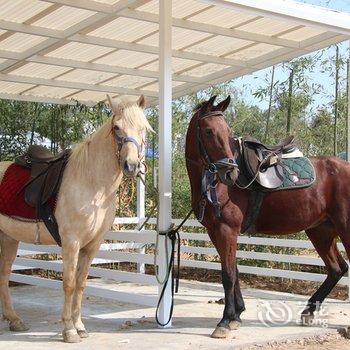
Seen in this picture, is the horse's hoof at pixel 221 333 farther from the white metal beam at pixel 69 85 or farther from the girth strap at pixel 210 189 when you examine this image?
the white metal beam at pixel 69 85

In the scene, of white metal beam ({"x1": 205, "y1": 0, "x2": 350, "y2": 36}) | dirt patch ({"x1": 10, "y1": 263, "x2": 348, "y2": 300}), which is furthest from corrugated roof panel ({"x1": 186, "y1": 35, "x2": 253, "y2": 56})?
dirt patch ({"x1": 10, "y1": 263, "x2": 348, "y2": 300})

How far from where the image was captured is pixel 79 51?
770cm

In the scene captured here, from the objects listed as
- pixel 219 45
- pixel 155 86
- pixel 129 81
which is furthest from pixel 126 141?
pixel 155 86

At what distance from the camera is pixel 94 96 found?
9562mm

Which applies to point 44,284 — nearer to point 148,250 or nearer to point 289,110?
point 148,250

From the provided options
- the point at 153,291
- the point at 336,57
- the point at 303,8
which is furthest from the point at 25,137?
the point at 303,8

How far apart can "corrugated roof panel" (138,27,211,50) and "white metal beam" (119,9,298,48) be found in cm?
21

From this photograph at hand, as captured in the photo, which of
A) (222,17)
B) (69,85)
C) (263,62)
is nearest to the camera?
(222,17)

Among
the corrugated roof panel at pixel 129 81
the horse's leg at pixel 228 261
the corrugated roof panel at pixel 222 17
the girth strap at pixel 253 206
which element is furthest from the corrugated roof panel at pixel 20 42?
the horse's leg at pixel 228 261

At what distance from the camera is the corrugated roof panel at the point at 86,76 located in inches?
336

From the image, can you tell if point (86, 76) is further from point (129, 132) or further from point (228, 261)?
point (228, 261)

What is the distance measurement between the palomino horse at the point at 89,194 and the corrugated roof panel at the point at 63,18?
1754mm

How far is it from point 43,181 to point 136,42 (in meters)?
2.79

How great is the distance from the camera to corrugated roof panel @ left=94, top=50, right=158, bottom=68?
26.0ft
